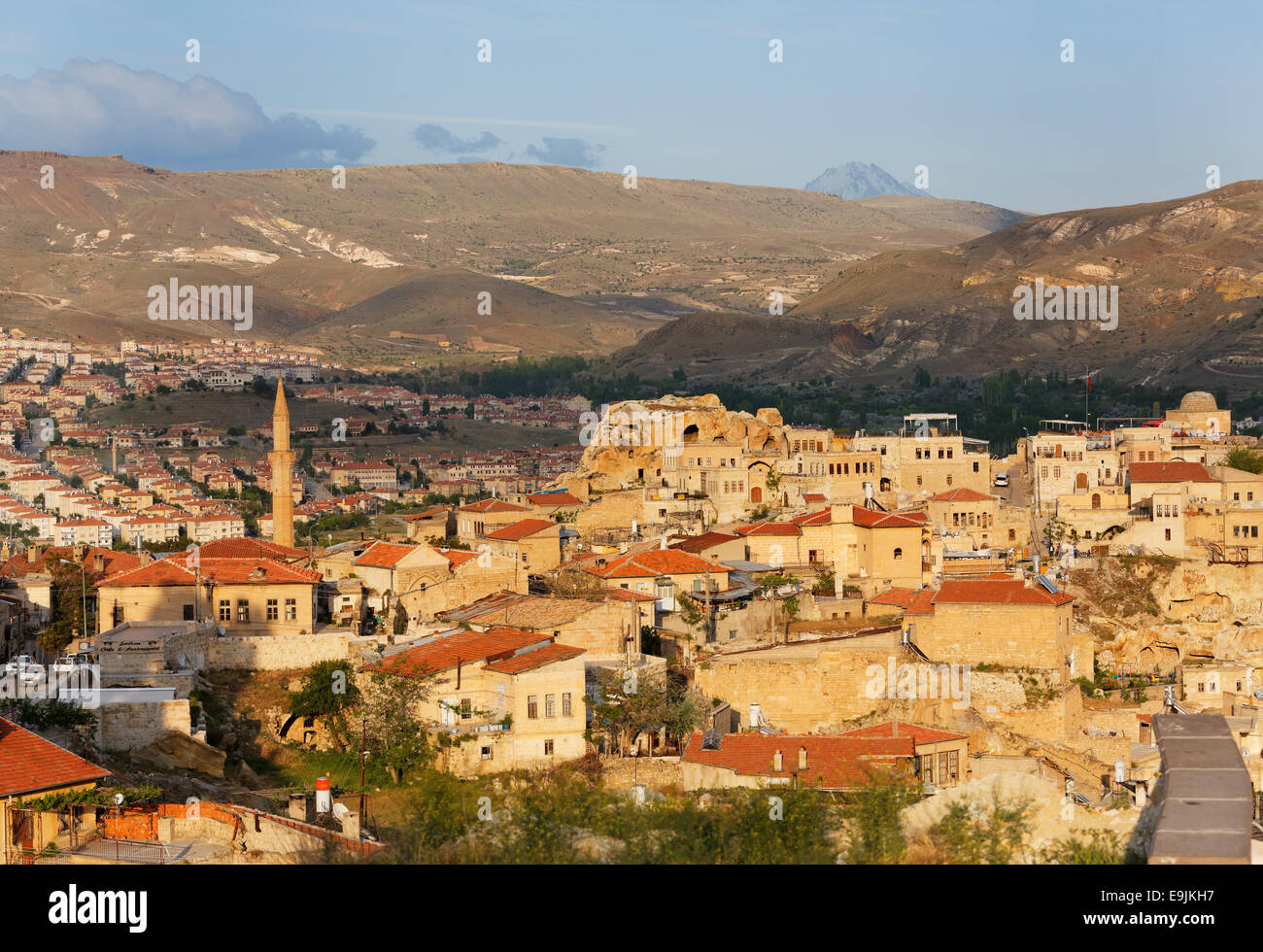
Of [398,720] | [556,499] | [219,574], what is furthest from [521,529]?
[398,720]

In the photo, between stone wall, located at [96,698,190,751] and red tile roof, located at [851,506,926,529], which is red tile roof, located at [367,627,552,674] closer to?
stone wall, located at [96,698,190,751]

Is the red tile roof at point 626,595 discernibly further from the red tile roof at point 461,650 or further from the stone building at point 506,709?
the stone building at point 506,709

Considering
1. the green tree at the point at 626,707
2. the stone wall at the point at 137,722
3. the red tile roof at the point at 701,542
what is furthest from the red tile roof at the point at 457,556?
the stone wall at the point at 137,722

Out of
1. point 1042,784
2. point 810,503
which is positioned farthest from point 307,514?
point 1042,784

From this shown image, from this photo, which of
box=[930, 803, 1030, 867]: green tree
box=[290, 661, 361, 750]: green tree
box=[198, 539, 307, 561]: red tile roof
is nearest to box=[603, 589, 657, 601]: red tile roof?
box=[290, 661, 361, 750]: green tree

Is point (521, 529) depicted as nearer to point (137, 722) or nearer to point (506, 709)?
point (506, 709)
